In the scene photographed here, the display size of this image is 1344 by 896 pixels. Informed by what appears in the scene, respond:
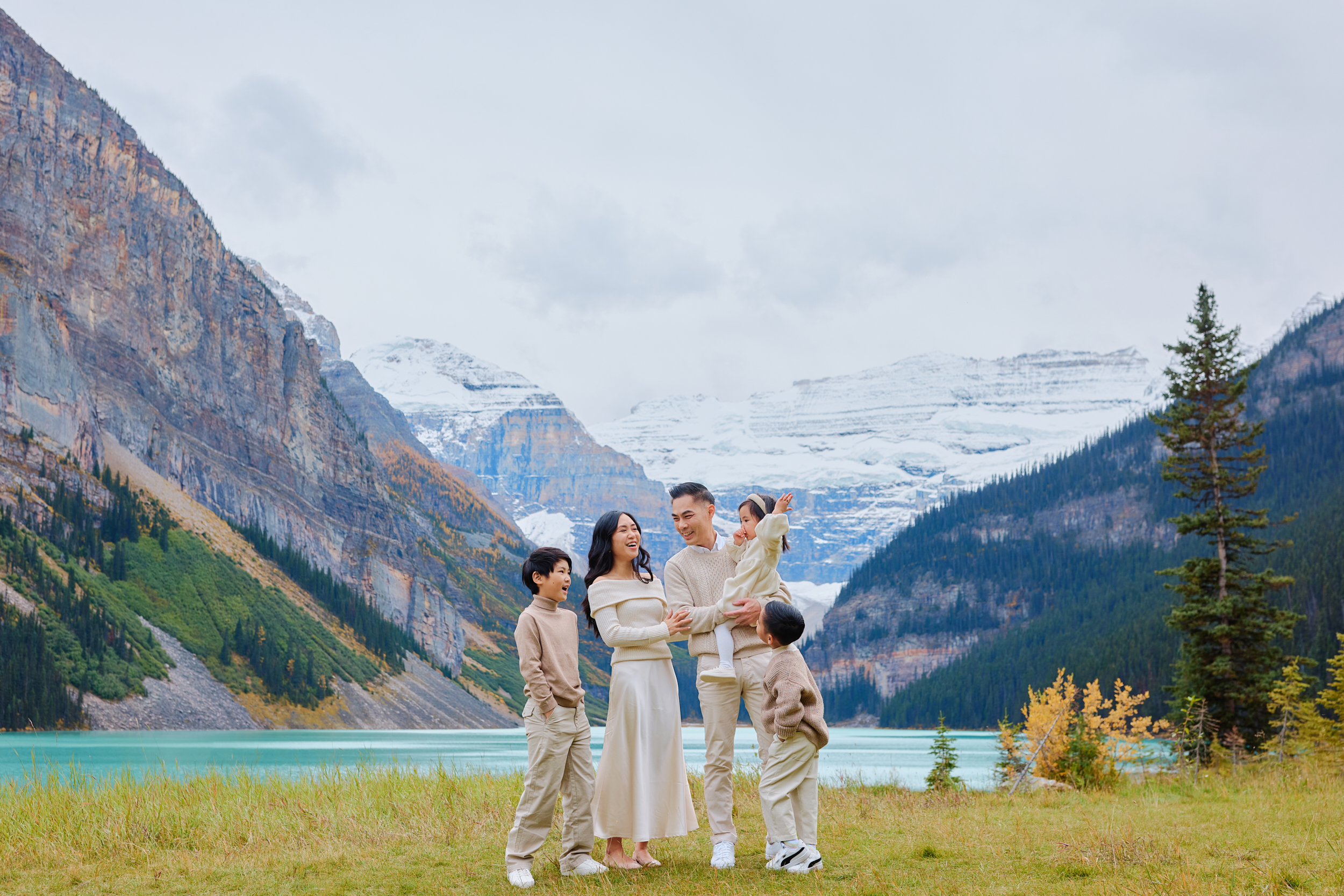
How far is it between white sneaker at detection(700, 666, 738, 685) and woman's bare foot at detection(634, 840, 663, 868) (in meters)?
1.40

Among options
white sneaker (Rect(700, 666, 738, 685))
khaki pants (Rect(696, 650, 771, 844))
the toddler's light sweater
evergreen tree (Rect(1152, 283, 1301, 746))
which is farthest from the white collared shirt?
evergreen tree (Rect(1152, 283, 1301, 746))

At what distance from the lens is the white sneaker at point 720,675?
833 cm

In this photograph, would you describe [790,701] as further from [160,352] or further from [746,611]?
[160,352]

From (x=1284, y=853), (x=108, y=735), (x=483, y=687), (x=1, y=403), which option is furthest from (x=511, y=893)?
(x=483, y=687)

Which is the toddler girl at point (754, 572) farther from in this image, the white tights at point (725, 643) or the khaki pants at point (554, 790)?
the khaki pants at point (554, 790)

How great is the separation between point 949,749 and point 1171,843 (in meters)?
8.19

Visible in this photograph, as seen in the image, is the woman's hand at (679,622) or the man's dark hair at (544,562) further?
the man's dark hair at (544,562)

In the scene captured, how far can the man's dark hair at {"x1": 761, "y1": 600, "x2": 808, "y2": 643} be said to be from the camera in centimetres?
805

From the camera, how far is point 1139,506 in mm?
155500

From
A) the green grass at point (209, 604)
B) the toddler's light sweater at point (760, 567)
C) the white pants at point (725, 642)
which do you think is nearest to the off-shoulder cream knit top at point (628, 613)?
the white pants at point (725, 642)

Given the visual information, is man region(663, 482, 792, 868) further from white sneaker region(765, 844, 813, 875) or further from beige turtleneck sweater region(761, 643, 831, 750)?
white sneaker region(765, 844, 813, 875)

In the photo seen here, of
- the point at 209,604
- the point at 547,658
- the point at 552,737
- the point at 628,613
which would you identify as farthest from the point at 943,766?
the point at 209,604

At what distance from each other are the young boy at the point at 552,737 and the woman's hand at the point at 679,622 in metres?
0.75

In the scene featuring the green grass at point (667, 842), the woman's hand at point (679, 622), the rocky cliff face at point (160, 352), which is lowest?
the green grass at point (667, 842)
